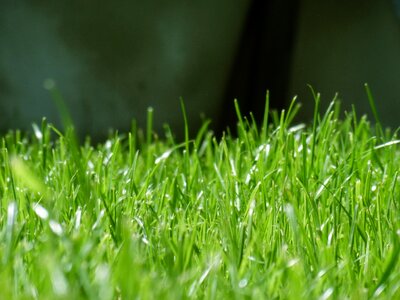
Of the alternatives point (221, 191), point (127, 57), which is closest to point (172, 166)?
point (221, 191)

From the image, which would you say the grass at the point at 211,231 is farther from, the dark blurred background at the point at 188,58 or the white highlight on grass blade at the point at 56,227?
the dark blurred background at the point at 188,58

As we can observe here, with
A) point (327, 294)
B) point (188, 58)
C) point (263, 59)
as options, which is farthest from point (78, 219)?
point (263, 59)

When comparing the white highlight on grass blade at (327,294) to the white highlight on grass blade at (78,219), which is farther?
the white highlight on grass blade at (78,219)

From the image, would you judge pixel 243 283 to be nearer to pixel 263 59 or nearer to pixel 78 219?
pixel 78 219

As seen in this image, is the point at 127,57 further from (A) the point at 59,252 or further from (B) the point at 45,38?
(A) the point at 59,252

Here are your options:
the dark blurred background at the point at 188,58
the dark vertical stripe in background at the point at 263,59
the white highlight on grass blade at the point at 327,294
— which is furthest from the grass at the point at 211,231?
the dark vertical stripe in background at the point at 263,59

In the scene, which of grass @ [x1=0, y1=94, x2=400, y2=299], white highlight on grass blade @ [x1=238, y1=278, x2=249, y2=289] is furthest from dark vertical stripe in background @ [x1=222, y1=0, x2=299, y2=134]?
white highlight on grass blade @ [x1=238, y1=278, x2=249, y2=289]
